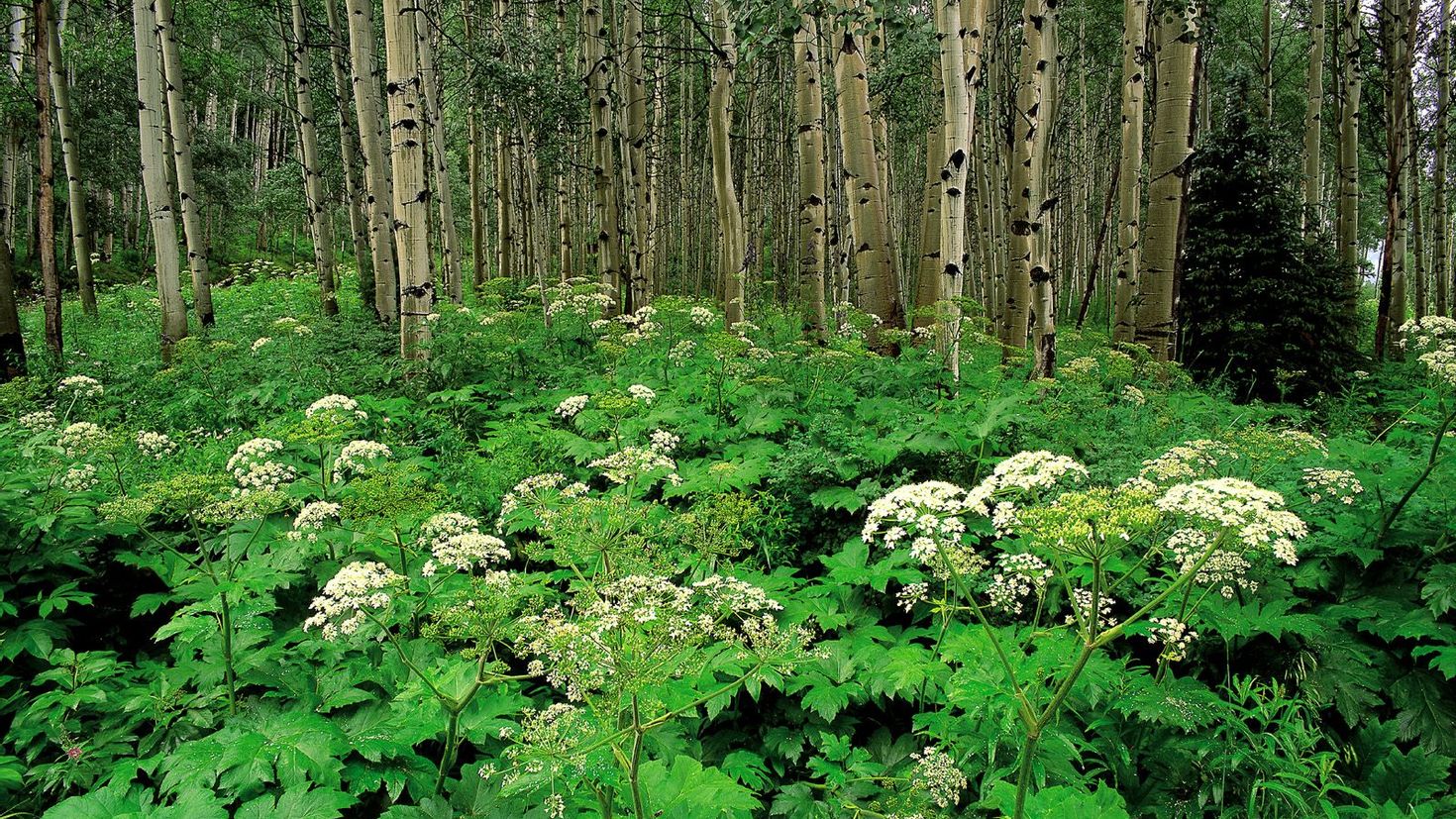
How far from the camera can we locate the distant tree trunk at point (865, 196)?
8211 millimetres

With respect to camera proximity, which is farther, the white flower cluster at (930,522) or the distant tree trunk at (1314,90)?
the distant tree trunk at (1314,90)

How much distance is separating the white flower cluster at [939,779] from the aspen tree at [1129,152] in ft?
27.4

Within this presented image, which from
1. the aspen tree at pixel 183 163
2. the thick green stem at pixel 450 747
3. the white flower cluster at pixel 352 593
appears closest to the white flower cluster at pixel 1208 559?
the thick green stem at pixel 450 747

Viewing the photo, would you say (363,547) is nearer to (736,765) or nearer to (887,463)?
(736,765)

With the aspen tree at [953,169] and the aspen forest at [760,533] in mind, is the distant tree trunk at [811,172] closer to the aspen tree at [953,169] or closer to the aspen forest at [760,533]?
the aspen forest at [760,533]

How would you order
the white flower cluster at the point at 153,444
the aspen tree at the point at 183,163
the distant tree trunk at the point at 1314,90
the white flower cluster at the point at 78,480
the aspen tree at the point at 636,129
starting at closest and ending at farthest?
1. the white flower cluster at the point at 78,480
2. the white flower cluster at the point at 153,444
3. the aspen tree at the point at 183,163
4. the aspen tree at the point at 636,129
5. the distant tree trunk at the point at 1314,90

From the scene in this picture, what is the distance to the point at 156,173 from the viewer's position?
28.1ft

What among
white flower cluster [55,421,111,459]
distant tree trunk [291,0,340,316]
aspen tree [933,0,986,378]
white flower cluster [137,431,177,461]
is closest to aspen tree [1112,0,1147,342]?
aspen tree [933,0,986,378]

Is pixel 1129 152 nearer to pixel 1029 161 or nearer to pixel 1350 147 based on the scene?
pixel 1029 161

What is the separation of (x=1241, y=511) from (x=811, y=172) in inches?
280

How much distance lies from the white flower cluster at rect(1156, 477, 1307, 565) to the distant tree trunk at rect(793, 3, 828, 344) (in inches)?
248

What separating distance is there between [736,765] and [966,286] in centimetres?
2723

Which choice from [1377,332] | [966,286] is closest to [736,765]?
[1377,332]

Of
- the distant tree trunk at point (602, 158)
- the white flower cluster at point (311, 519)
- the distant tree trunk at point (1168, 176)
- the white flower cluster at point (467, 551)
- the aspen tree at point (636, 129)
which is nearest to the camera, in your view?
the white flower cluster at point (467, 551)
